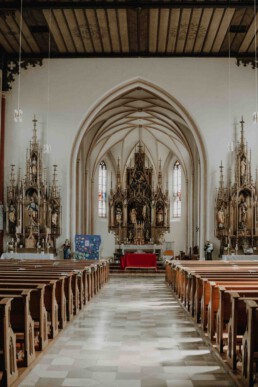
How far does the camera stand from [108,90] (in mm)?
23906

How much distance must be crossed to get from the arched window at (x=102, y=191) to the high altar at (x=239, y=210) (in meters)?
16.4

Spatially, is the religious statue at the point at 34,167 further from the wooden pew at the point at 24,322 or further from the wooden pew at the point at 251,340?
the wooden pew at the point at 251,340

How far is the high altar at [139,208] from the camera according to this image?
35.1 m

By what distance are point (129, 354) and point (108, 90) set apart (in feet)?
57.6

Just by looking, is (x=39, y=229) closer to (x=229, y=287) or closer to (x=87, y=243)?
(x=87, y=243)

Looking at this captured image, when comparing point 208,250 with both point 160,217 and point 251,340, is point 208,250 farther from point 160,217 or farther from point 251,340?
point 251,340

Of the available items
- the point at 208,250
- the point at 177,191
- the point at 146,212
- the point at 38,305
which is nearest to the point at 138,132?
the point at 177,191

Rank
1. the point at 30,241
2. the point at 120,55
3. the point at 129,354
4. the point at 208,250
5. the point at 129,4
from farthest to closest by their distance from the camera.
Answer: the point at 120,55
the point at 30,241
the point at 208,250
the point at 129,4
the point at 129,354

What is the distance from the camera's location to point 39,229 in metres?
22.6

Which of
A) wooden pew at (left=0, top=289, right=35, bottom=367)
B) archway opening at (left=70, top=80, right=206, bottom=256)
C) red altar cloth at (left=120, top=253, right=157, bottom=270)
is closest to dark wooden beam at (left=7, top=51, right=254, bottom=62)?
archway opening at (left=70, top=80, right=206, bottom=256)

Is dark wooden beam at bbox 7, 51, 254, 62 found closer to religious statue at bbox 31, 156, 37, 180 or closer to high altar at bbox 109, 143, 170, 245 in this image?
religious statue at bbox 31, 156, 37, 180

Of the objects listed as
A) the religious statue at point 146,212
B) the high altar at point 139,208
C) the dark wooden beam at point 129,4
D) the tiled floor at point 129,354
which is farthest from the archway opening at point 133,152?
the tiled floor at point 129,354

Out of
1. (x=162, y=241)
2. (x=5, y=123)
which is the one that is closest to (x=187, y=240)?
(x=162, y=241)

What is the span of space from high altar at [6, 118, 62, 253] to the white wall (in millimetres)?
1002
